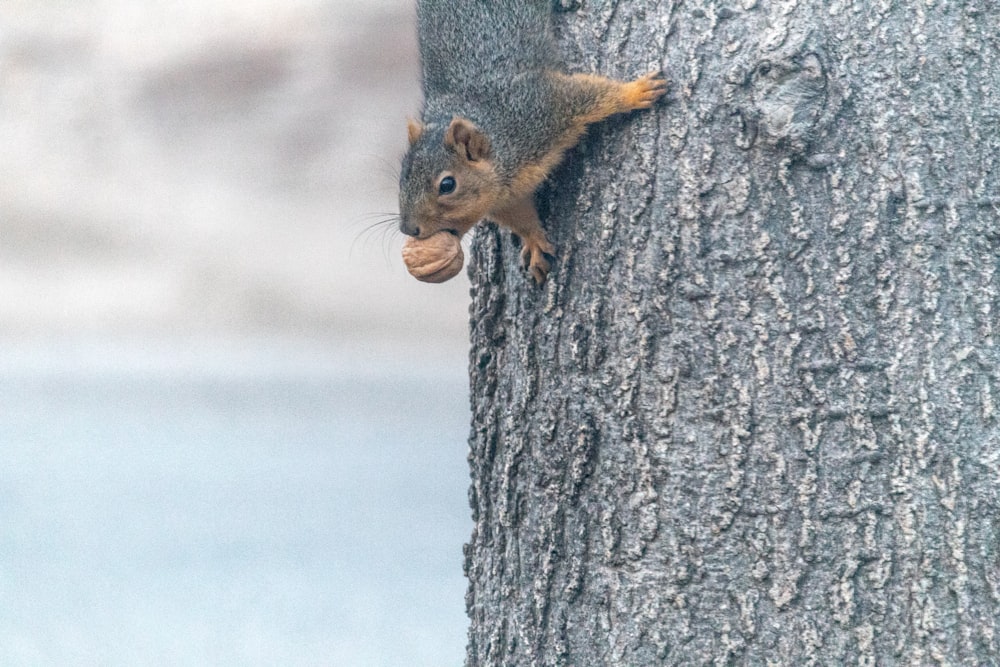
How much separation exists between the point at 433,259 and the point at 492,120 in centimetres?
21

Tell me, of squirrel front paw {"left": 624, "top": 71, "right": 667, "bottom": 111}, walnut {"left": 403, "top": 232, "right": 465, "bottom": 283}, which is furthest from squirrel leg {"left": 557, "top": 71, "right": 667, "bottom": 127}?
walnut {"left": 403, "top": 232, "right": 465, "bottom": 283}

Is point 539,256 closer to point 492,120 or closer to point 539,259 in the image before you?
point 539,259

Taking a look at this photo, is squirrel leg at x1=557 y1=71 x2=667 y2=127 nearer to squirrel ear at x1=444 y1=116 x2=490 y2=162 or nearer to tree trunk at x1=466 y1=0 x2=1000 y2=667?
tree trunk at x1=466 y1=0 x2=1000 y2=667

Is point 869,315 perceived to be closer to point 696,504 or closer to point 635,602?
point 696,504

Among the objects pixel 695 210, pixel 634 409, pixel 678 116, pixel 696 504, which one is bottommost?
pixel 696 504

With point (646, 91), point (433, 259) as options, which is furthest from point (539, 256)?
point (646, 91)

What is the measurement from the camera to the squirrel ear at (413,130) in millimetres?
1278

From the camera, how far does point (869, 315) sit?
98 centimetres

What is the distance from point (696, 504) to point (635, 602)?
0.46 ft

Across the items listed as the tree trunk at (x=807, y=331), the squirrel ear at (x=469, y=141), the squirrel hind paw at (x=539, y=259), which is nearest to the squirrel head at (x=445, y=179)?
the squirrel ear at (x=469, y=141)

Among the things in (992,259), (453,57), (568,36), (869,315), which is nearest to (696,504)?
(869,315)

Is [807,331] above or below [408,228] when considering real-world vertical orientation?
below

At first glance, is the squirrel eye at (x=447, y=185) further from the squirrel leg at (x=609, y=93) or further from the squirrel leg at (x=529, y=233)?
the squirrel leg at (x=609, y=93)

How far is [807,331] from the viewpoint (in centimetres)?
99
